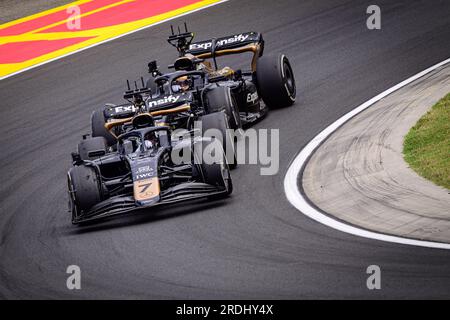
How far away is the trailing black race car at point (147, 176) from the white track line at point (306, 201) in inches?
37.8

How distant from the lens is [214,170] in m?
12.8

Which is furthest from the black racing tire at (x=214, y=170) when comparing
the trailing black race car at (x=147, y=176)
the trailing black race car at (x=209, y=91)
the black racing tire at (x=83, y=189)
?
the black racing tire at (x=83, y=189)

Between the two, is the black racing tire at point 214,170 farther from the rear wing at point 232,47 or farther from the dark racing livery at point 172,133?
the rear wing at point 232,47

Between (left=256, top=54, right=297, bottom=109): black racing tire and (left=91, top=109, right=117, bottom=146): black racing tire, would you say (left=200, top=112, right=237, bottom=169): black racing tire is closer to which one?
(left=91, top=109, right=117, bottom=146): black racing tire

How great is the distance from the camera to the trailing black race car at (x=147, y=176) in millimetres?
12727

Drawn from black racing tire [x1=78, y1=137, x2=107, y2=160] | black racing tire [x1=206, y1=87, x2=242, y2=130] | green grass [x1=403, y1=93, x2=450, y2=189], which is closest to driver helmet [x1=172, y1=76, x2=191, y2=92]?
black racing tire [x1=206, y1=87, x2=242, y2=130]

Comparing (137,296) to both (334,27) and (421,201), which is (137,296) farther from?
(334,27)

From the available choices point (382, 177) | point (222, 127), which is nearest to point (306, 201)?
point (382, 177)

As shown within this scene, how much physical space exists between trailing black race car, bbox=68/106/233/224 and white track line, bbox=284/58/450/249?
3.15 ft

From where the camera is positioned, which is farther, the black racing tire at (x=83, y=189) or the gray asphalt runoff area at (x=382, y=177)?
the black racing tire at (x=83, y=189)

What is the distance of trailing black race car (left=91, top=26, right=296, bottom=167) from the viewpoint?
15.1 m

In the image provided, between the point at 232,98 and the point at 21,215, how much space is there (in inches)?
154

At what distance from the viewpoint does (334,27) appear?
70.7ft
